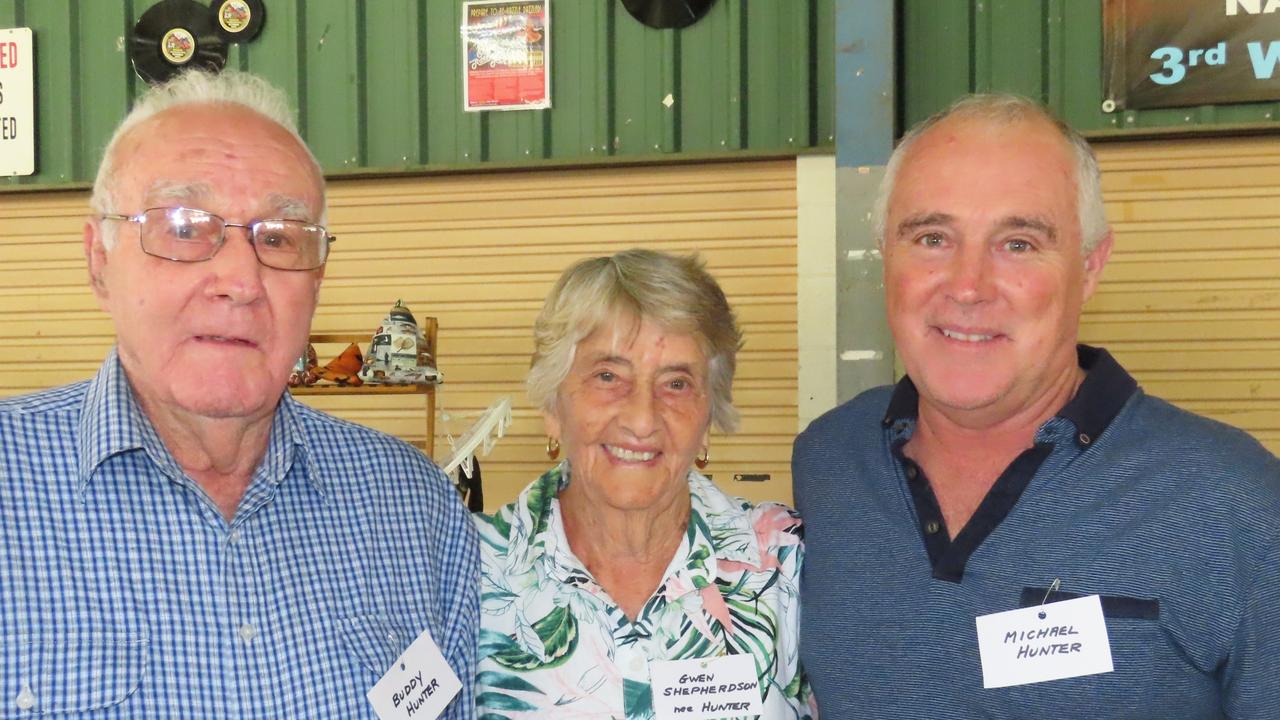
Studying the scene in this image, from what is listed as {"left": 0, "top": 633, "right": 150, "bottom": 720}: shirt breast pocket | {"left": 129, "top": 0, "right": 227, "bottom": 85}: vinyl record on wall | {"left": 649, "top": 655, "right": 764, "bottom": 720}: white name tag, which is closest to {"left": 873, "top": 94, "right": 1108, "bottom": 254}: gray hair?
{"left": 649, "top": 655, "right": 764, "bottom": 720}: white name tag

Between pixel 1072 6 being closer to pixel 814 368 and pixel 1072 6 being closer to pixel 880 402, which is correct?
pixel 814 368

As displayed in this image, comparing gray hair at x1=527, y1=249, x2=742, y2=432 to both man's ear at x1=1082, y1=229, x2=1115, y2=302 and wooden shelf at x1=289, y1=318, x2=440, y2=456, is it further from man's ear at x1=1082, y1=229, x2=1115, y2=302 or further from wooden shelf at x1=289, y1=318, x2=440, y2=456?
wooden shelf at x1=289, y1=318, x2=440, y2=456

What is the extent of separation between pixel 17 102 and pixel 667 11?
425cm

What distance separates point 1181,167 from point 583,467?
492 centimetres

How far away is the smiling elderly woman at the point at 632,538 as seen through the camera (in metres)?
2.11

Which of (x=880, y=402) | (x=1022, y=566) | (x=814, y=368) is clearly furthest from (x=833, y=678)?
(x=814, y=368)

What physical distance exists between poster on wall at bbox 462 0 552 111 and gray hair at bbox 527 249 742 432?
4381 millimetres

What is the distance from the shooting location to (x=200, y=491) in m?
1.77

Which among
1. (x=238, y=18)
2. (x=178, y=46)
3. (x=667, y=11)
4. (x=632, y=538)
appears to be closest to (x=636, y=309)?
(x=632, y=538)

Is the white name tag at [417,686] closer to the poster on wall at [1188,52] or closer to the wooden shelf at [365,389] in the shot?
the wooden shelf at [365,389]

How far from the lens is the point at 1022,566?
189 cm

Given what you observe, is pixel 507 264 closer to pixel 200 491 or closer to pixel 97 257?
pixel 97 257

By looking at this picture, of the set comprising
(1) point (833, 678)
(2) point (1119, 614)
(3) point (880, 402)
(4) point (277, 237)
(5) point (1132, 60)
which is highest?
(5) point (1132, 60)

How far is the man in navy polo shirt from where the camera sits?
5.91 ft
